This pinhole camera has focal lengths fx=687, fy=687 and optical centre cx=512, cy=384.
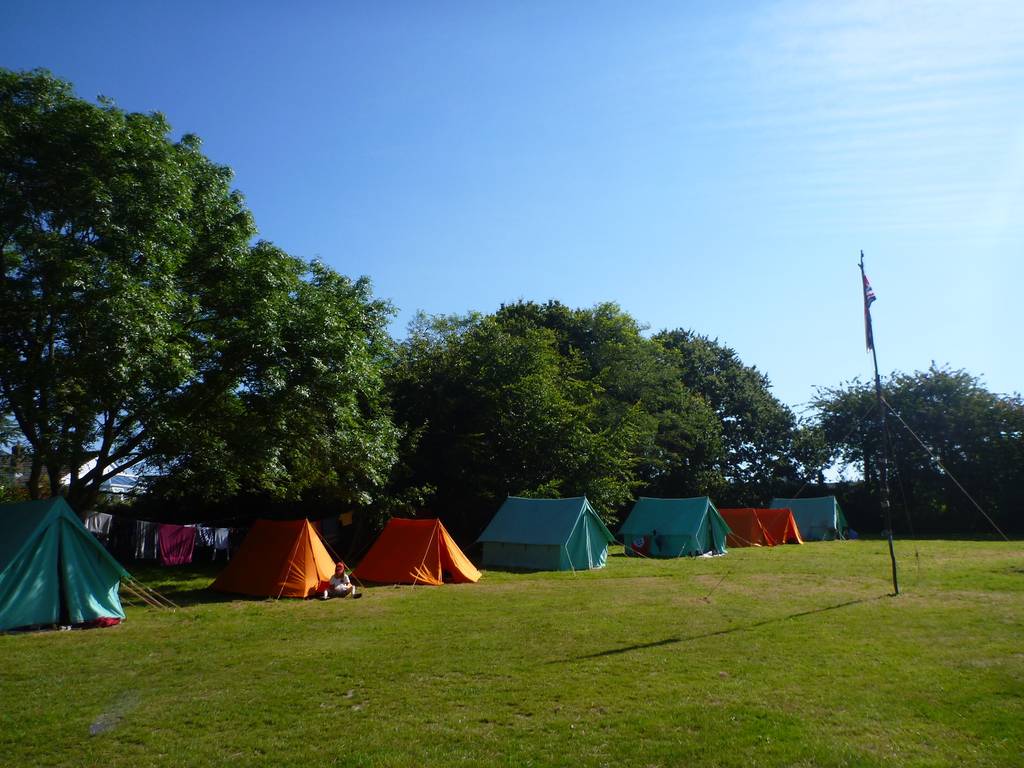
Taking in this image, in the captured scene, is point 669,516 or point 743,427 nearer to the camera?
point 669,516

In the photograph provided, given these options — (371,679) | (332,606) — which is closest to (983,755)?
(371,679)

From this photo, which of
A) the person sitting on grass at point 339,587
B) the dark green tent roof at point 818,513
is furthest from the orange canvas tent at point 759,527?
the person sitting on grass at point 339,587

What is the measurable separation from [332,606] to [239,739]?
8.50m

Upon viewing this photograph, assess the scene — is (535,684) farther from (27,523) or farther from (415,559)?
(415,559)

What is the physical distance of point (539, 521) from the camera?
23109mm

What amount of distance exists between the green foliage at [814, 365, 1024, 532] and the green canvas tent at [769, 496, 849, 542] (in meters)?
4.32

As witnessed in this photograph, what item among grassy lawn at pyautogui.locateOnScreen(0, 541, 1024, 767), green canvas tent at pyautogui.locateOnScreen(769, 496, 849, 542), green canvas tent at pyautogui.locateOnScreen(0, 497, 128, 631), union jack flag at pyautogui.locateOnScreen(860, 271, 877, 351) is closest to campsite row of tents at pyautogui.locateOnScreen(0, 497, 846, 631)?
green canvas tent at pyautogui.locateOnScreen(0, 497, 128, 631)

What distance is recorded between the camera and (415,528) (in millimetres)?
19203

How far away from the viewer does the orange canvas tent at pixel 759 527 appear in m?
32.2

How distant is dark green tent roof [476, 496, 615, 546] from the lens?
2230cm

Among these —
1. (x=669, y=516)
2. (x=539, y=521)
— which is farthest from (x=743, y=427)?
(x=539, y=521)

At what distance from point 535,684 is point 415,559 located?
36.0 ft

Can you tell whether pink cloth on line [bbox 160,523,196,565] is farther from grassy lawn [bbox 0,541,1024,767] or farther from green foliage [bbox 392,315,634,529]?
grassy lawn [bbox 0,541,1024,767]

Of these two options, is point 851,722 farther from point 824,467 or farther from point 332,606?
point 824,467
